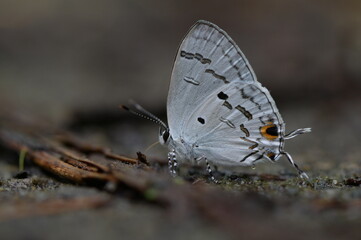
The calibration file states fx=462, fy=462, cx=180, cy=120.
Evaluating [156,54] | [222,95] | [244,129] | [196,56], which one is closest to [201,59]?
[196,56]

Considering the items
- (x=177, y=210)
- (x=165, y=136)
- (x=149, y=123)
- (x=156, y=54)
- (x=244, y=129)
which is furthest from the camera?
(x=156, y=54)

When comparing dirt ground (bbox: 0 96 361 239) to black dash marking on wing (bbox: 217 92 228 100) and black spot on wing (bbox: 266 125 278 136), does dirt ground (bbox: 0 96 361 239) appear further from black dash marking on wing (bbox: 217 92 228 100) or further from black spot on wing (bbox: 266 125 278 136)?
black dash marking on wing (bbox: 217 92 228 100)

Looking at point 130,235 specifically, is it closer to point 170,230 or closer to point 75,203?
point 170,230

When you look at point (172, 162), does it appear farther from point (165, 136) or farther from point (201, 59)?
point (201, 59)

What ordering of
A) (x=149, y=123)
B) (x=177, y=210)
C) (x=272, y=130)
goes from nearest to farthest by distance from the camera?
(x=177, y=210) → (x=272, y=130) → (x=149, y=123)

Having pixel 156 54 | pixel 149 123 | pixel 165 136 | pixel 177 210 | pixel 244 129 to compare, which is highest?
pixel 156 54

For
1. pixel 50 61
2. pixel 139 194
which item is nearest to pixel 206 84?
pixel 139 194

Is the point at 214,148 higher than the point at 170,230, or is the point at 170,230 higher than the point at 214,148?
the point at 214,148

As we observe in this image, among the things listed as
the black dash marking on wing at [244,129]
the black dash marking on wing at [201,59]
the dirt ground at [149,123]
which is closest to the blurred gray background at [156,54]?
the dirt ground at [149,123]
